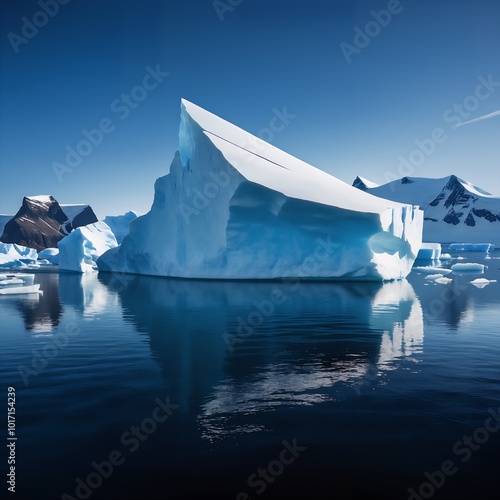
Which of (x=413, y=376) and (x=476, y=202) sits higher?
(x=476, y=202)

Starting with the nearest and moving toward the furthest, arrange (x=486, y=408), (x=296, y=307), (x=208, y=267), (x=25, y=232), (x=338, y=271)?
(x=486, y=408) < (x=296, y=307) < (x=338, y=271) < (x=208, y=267) < (x=25, y=232)

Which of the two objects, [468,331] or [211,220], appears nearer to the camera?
[468,331]

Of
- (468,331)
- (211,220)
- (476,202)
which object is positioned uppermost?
(476,202)

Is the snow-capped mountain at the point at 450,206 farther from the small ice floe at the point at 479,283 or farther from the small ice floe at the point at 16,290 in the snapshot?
the small ice floe at the point at 16,290

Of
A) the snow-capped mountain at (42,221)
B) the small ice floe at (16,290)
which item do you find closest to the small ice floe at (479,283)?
the small ice floe at (16,290)

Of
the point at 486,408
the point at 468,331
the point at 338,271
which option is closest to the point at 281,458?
the point at 486,408

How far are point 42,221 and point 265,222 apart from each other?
105 m

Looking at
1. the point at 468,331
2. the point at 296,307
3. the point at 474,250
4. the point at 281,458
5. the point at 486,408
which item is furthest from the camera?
the point at 474,250

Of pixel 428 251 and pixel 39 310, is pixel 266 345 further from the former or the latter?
pixel 428 251

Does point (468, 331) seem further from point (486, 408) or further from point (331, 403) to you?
point (331, 403)

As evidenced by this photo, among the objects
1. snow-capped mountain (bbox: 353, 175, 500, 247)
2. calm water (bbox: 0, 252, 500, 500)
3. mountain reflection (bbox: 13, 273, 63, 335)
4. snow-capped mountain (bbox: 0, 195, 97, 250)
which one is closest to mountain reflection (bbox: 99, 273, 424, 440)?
calm water (bbox: 0, 252, 500, 500)

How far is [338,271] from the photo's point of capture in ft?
66.5

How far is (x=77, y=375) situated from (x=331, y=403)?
12.1 feet

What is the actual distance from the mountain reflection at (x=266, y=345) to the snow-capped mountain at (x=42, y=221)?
98.1 m
